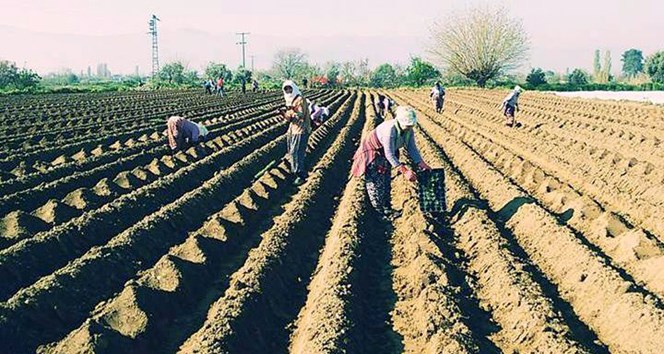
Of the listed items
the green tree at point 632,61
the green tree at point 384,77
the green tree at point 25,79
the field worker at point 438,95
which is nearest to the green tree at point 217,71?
the green tree at point 384,77

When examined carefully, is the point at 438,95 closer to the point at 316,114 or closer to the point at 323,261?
the point at 316,114

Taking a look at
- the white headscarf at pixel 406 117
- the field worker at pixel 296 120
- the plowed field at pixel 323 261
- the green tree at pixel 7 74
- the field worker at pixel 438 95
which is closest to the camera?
the plowed field at pixel 323 261

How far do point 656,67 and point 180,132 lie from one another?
64.3 m

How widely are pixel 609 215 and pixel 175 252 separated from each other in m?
4.97

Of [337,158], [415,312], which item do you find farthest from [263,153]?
[415,312]

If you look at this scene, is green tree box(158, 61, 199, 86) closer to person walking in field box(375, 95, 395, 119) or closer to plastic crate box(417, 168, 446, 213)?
person walking in field box(375, 95, 395, 119)

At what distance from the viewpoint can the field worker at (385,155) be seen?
25.6 feet

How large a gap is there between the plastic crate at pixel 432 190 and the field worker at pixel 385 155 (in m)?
0.13

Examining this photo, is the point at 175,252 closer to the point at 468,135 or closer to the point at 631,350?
the point at 631,350

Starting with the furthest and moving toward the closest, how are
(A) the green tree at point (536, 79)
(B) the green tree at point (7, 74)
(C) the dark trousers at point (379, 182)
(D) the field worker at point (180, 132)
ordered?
(A) the green tree at point (536, 79) < (B) the green tree at point (7, 74) < (D) the field worker at point (180, 132) < (C) the dark trousers at point (379, 182)

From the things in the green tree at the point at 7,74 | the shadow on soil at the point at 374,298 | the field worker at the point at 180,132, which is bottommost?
the shadow on soil at the point at 374,298

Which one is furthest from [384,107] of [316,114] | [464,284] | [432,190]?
[464,284]

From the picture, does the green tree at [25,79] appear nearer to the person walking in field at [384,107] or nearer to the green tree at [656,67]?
the person walking in field at [384,107]

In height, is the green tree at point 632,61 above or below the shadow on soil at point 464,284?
above
